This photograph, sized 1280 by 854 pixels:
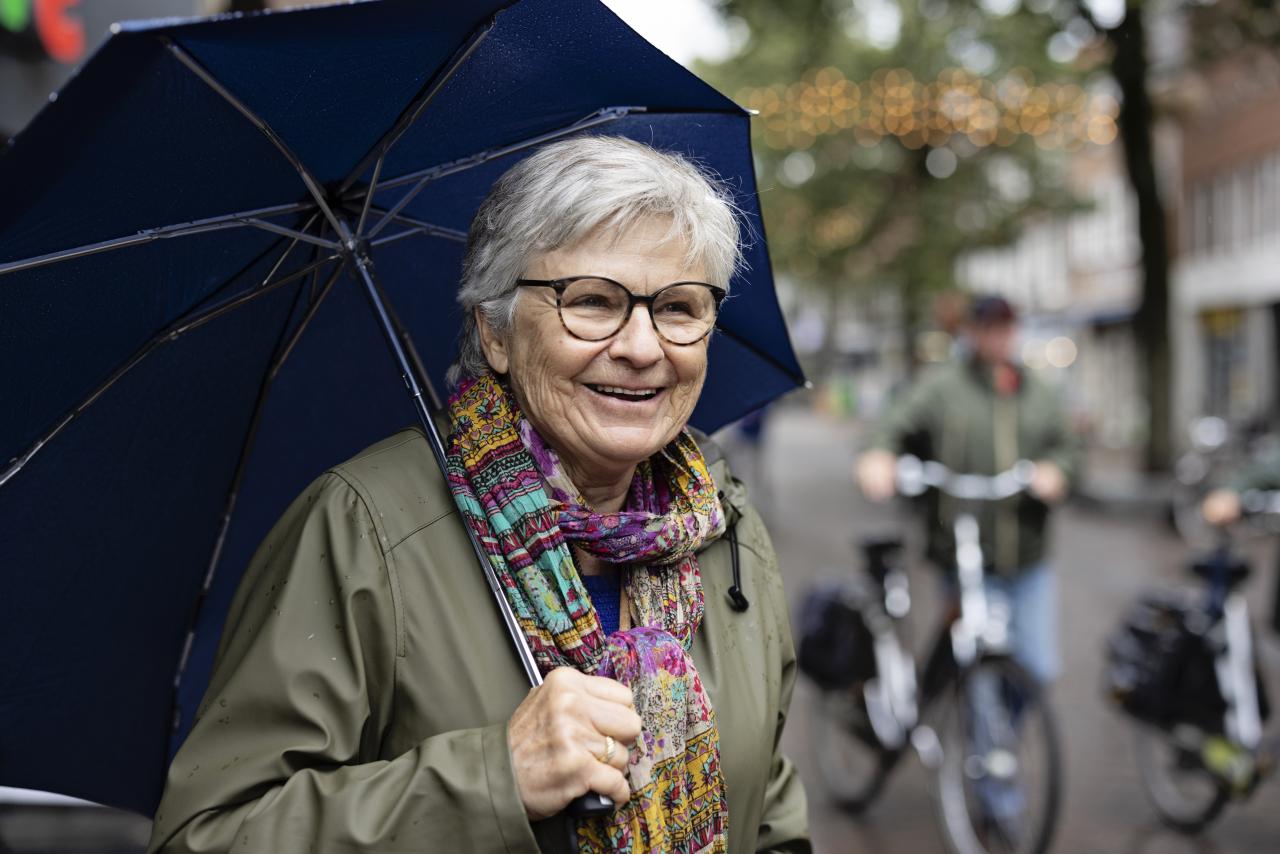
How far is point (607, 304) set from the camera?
6.00 ft

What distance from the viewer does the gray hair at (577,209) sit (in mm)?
1780

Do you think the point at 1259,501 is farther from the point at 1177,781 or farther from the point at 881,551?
the point at 881,551

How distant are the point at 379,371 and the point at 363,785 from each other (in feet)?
2.98

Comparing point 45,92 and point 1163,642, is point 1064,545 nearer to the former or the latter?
point 1163,642

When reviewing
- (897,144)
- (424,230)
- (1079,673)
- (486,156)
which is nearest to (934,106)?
(897,144)

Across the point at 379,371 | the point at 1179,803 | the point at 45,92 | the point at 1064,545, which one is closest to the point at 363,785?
the point at 379,371

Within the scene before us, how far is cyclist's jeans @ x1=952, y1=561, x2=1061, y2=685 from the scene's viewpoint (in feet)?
17.1

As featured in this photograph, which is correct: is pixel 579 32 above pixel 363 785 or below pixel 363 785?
above

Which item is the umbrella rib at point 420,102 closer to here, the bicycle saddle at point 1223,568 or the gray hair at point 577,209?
the gray hair at point 577,209

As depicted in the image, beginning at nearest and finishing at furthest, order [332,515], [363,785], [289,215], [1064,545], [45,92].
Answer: [363,785]
[332,515]
[289,215]
[45,92]
[1064,545]

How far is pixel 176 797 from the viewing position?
5.20ft

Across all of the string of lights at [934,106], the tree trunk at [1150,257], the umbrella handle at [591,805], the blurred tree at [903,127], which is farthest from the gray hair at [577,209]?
the string of lights at [934,106]

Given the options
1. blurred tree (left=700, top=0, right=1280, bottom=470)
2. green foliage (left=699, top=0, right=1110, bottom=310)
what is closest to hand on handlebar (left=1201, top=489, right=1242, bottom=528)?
blurred tree (left=700, top=0, right=1280, bottom=470)

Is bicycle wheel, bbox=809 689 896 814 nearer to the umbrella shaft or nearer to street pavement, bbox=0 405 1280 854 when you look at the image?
street pavement, bbox=0 405 1280 854
